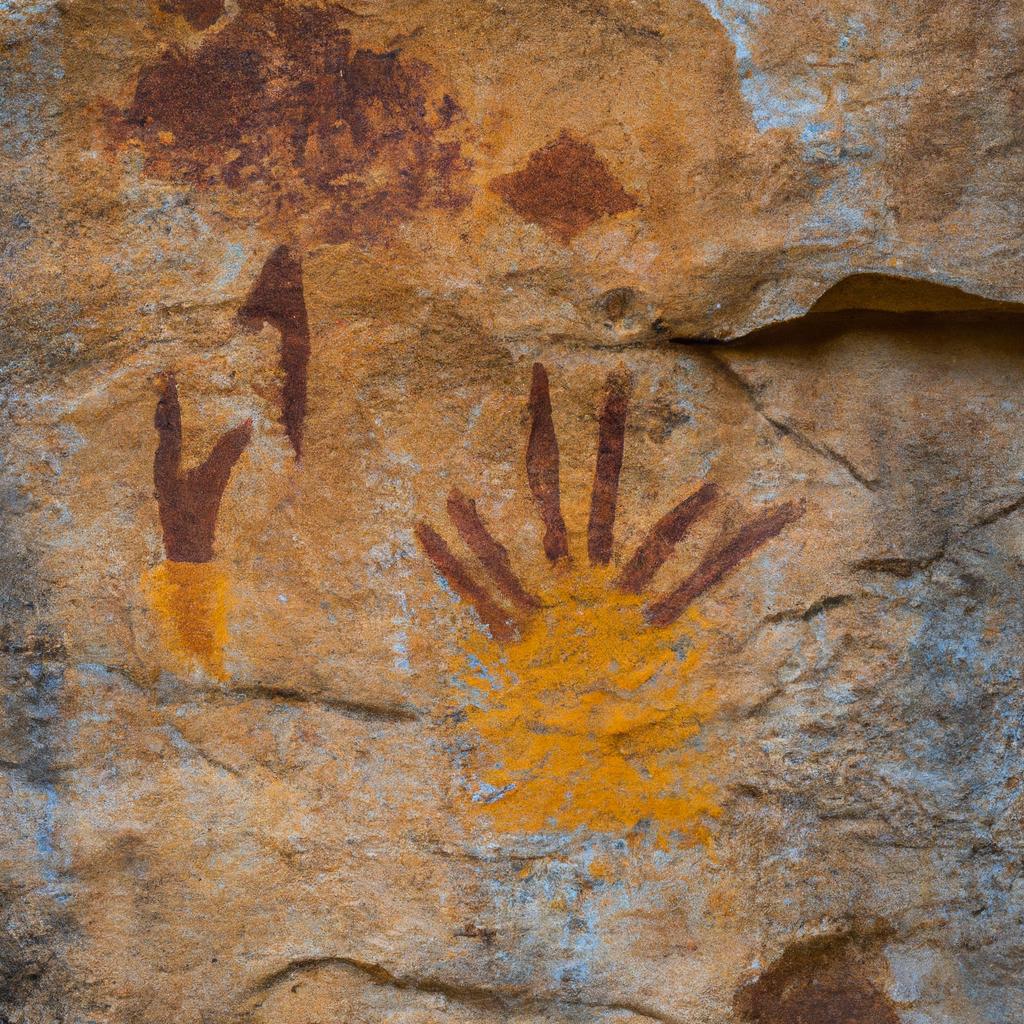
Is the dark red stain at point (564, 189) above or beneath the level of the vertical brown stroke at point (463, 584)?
above

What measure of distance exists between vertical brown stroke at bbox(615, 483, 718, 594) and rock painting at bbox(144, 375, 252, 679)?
610 mm

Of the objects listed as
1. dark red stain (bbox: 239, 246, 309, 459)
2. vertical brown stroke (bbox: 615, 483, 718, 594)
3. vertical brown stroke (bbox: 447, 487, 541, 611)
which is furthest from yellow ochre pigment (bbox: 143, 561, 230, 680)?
vertical brown stroke (bbox: 615, 483, 718, 594)

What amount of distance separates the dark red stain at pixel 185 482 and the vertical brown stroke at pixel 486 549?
0.34 metres

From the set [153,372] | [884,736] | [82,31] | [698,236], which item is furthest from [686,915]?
[82,31]

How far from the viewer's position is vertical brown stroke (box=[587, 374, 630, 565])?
5.25 ft

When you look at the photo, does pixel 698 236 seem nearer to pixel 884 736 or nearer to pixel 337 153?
pixel 337 153

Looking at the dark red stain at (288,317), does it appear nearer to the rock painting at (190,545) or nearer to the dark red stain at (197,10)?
the rock painting at (190,545)

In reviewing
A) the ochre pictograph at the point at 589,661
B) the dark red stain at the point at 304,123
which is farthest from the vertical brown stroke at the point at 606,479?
the dark red stain at the point at 304,123

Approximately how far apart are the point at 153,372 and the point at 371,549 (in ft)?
Result: 1.39

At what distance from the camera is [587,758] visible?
159cm

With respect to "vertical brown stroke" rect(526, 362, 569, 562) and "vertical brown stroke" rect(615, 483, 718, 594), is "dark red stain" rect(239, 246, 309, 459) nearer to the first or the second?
"vertical brown stroke" rect(526, 362, 569, 562)

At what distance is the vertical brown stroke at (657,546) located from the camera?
160cm

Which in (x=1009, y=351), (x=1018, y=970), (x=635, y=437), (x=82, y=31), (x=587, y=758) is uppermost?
(x=82, y=31)

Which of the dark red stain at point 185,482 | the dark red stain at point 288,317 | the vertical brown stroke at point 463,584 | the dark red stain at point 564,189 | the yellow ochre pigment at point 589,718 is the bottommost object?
the yellow ochre pigment at point 589,718
